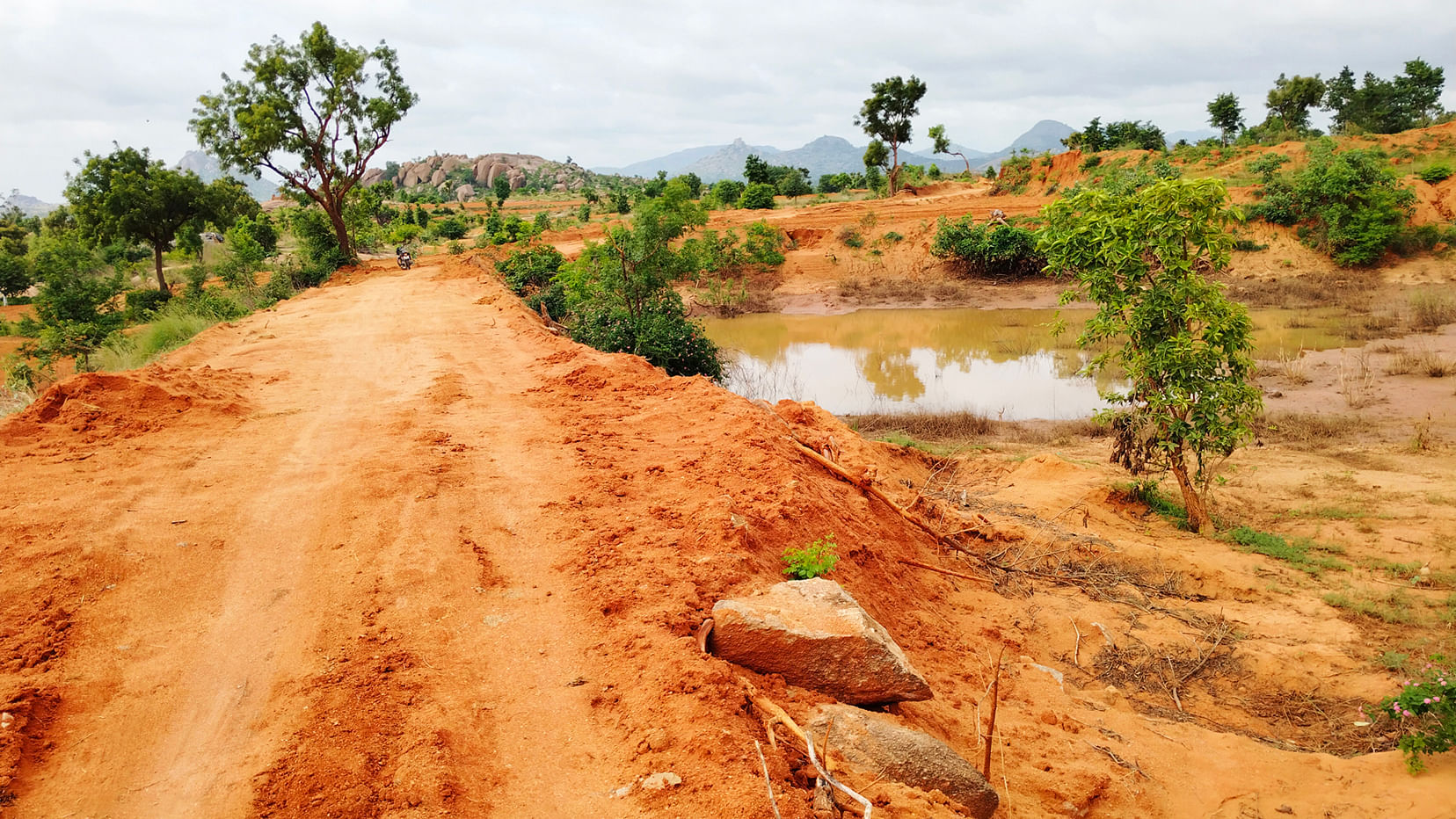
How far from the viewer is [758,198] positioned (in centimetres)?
3884

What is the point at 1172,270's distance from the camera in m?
7.42

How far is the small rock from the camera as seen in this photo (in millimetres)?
2893

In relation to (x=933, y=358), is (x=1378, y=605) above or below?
below

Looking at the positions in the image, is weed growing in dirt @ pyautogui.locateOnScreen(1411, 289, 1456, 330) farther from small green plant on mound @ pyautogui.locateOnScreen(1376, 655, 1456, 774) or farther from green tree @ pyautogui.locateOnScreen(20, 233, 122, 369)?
green tree @ pyautogui.locateOnScreen(20, 233, 122, 369)

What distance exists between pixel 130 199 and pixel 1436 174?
133 feet

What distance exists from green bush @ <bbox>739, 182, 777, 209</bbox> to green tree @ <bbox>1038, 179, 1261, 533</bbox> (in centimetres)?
3177

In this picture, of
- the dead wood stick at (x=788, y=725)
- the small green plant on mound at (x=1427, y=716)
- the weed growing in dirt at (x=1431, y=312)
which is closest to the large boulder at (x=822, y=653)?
the dead wood stick at (x=788, y=725)

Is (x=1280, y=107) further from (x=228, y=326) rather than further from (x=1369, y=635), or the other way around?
(x=228, y=326)

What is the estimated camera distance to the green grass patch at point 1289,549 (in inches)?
264

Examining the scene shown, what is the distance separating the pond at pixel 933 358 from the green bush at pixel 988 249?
9.02ft

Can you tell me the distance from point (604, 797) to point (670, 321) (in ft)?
31.7

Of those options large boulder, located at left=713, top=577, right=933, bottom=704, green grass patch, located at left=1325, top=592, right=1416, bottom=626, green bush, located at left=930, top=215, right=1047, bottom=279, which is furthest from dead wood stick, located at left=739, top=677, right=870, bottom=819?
green bush, located at left=930, top=215, right=1047, bottom=279

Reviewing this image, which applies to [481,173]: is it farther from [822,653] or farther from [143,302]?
[822,653]

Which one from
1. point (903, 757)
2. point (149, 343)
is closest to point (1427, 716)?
point (903, 757)
